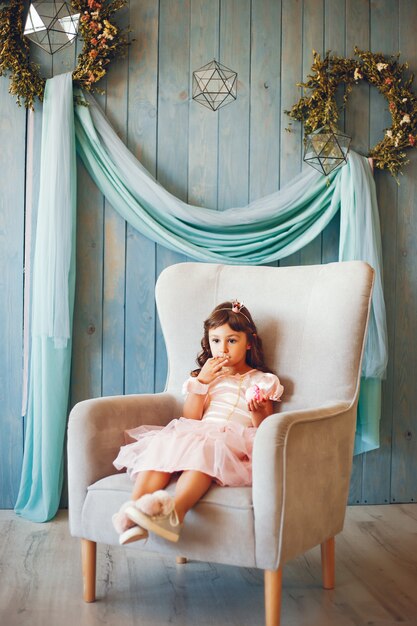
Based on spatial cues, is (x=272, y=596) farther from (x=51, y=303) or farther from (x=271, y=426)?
(x=51, y=303)

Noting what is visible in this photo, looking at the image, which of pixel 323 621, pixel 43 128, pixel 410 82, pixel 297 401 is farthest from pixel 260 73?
pixel 323 621

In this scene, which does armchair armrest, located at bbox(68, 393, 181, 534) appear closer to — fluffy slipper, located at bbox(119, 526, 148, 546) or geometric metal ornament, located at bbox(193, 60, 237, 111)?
fluffy slipper, located at bbox(119, 526, 148, 546)

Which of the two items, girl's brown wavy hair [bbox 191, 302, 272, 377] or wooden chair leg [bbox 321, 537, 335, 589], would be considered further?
girl's brown wavy hair [bbox 191, 302, 272, 377]

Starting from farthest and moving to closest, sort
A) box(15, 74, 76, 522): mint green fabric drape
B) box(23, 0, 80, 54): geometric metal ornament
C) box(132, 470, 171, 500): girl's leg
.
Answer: box(15, 74, 76, 522): mint green fabric drape → box(23, 0, 80, 54): geometric metal ornament → box(132, 470, 171, 500): girl's leg

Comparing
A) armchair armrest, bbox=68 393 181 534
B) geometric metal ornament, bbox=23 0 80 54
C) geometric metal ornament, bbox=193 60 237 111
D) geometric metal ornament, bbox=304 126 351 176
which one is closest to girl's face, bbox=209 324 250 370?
armchair armrest, bbox=68 393 181 534

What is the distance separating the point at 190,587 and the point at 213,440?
1.80 ft

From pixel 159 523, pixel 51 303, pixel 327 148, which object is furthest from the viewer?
pixel 327 148

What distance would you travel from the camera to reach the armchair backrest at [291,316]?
232cm

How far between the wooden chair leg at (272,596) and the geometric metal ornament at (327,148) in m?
1.74

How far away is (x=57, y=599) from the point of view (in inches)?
85.9

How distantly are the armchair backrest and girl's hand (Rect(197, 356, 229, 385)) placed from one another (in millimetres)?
178

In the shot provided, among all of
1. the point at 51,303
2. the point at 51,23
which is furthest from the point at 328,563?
the point at 51,23

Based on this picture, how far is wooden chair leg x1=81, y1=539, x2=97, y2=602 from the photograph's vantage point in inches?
85.8

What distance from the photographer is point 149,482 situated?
2.01 m
